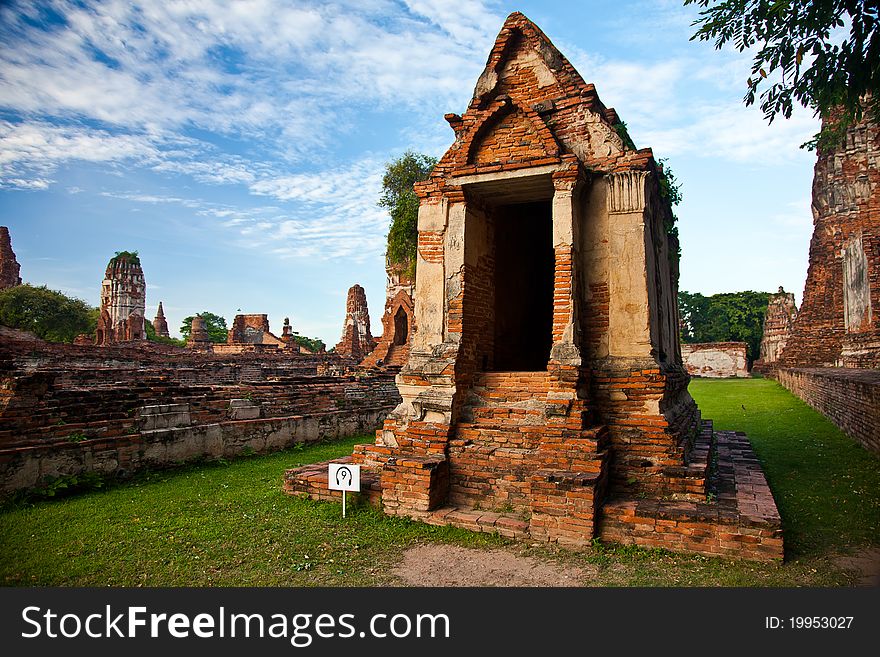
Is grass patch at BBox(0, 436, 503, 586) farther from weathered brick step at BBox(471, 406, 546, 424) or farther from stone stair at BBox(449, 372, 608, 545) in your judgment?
weathered brick step at BBox(471, 406, 546, 424)

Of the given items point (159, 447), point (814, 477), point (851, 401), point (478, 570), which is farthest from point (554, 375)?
point (851, 401)

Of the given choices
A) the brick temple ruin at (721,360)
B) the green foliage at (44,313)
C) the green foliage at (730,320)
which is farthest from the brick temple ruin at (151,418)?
the green foliage at (730,320)

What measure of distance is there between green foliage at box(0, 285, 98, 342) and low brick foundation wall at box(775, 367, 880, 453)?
40.7 meters

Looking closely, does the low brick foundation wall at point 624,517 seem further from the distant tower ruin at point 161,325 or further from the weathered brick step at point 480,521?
the distant tower ruin at point 161,325

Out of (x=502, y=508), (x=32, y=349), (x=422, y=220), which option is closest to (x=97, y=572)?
(x=502, y=508)

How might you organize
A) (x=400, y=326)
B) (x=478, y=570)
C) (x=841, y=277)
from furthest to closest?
(x=400, y=326) < (x=841, y=277) < (x=478, y=570)

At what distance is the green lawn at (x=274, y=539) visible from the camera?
→ 3.96m

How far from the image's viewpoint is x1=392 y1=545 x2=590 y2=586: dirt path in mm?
3975

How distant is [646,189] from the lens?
5.99 metres

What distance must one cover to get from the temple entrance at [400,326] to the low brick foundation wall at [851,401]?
→ 1400cm

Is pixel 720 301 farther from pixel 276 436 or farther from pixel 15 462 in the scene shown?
pixel 15 462

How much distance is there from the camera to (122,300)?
38219mm

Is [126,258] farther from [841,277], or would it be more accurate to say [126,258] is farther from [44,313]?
[841,277]

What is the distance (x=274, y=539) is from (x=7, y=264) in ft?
147
